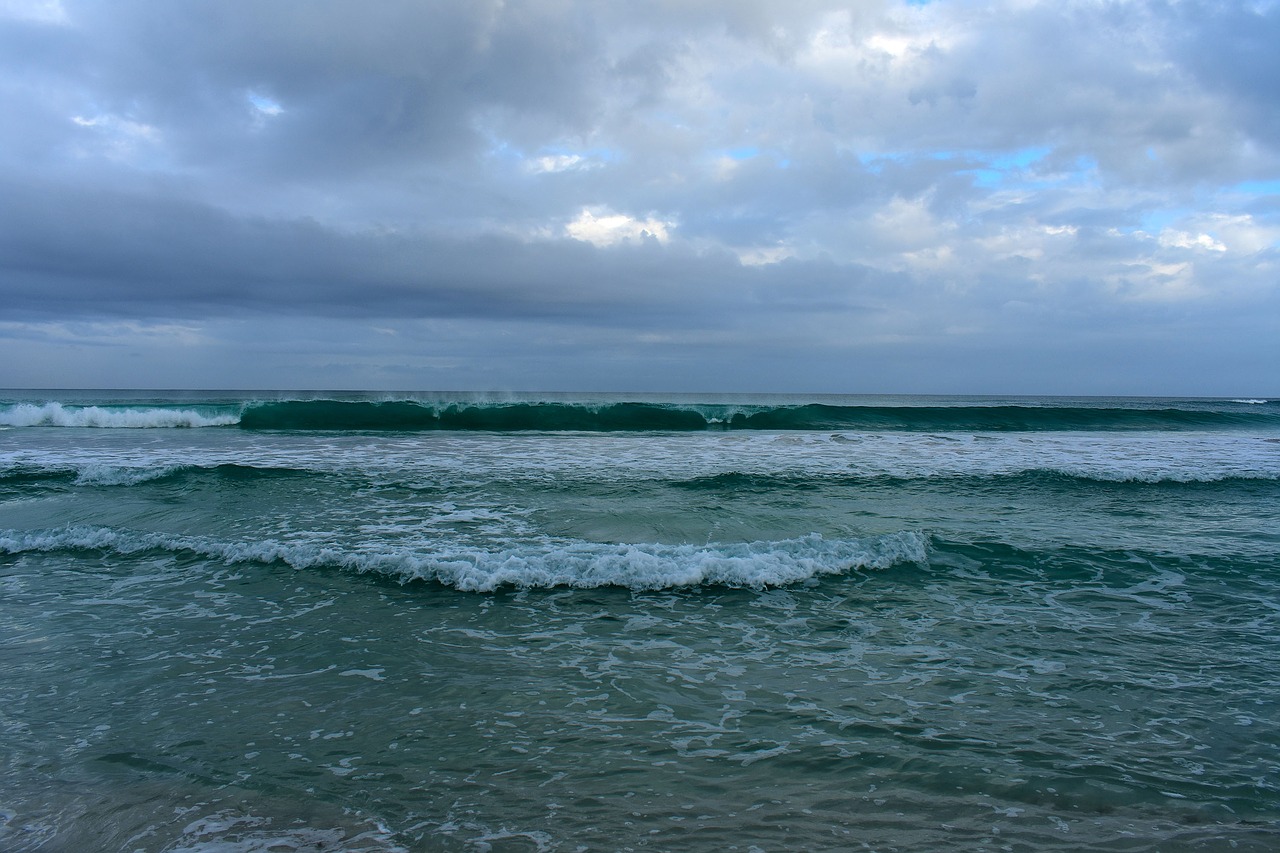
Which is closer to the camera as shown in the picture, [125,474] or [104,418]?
[125,474]

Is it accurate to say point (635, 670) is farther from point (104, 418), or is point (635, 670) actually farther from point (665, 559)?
point (104, 418)

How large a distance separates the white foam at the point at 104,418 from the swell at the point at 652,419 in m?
1.96

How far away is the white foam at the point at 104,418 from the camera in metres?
29.5

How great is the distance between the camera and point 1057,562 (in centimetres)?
772

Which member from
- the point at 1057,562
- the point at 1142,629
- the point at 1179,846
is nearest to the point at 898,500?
the point at 1057,562

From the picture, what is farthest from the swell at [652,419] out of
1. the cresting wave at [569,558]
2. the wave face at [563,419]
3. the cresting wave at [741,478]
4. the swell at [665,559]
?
the swell at [665,559]

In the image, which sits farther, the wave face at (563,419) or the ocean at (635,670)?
the wave face at (563,419)

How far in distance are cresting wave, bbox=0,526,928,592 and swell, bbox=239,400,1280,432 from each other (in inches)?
805

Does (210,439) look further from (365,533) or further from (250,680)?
(250,680)

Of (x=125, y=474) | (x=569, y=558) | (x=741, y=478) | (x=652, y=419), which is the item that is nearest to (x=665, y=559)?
(x=569, y=558)

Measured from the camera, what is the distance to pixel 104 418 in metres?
30.2

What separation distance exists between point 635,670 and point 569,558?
2631 millimetres

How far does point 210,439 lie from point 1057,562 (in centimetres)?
2436

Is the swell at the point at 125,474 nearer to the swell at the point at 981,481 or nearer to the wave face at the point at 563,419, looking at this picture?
the swell at the point at 981,481
